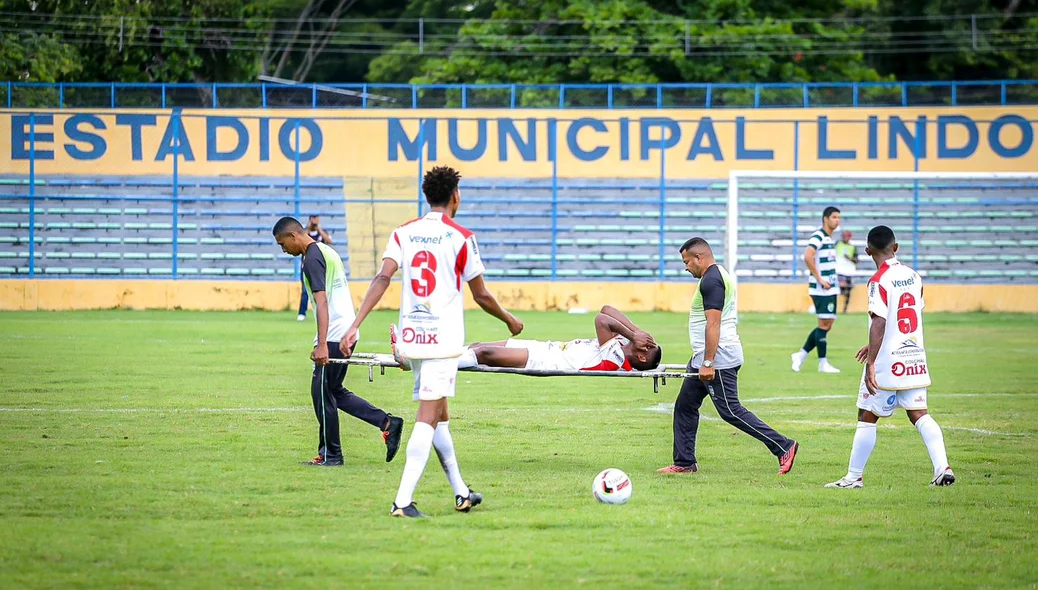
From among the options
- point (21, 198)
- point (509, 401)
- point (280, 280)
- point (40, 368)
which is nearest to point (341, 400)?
point (509, 401)

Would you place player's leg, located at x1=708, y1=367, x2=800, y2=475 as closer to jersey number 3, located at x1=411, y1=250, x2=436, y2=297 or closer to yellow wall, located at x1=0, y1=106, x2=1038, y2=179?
jersey number 3, located at x1=411, y1=250, x2=436, y2=297

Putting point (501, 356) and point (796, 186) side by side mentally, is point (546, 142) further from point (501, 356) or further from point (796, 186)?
point (501, 356)

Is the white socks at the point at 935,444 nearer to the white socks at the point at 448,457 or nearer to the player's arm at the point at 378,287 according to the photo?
the white socks at the point at 448,457

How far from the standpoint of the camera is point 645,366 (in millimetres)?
10766

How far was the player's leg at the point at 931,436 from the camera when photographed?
8.83m

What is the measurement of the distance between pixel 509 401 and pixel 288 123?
2109cm

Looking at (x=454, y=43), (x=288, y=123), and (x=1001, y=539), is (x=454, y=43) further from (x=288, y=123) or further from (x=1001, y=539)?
(x=1001, y=539)

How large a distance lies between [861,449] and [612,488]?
1.90 metres

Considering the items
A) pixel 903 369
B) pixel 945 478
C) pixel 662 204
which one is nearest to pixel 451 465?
pixel 903 369

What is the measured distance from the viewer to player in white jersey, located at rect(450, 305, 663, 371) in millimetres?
10062

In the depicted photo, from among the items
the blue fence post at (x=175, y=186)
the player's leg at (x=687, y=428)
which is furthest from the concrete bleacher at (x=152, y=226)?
the player's leg at (x=687, y=428)

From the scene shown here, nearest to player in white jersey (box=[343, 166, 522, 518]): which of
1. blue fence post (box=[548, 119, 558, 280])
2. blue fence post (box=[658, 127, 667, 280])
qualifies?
blue fence post (box=[548, 119, 558, 280])

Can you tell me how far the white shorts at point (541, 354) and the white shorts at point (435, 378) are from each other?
8.45 feet

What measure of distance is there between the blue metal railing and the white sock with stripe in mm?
24914
